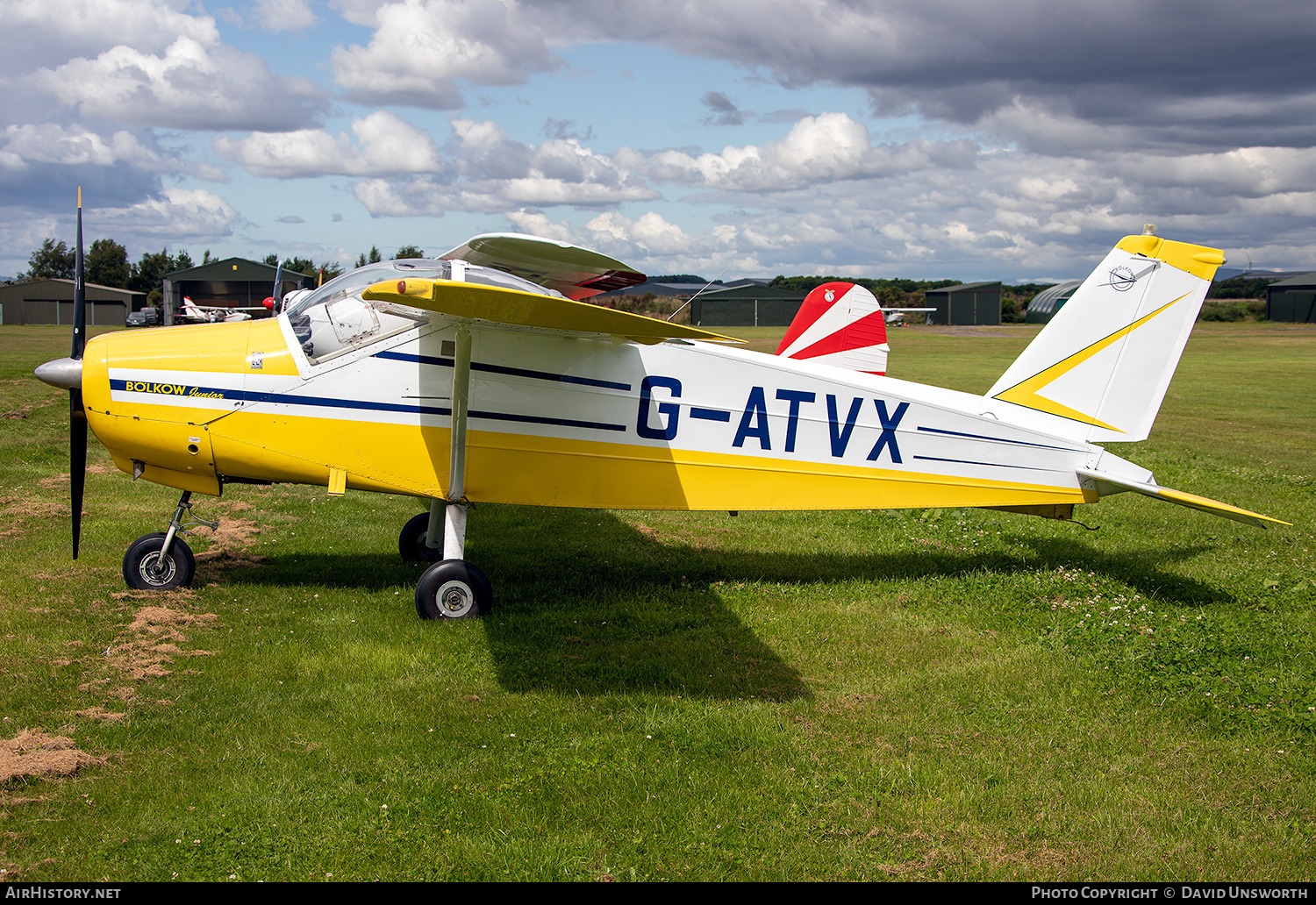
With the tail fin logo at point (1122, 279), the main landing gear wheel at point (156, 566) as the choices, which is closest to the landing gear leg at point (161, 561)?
the main landing gear wheel at point (156, 566)

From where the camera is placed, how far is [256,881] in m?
3.49

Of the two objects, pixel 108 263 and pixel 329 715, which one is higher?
pixel 108 263

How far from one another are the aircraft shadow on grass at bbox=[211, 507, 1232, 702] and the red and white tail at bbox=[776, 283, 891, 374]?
93.2 inches

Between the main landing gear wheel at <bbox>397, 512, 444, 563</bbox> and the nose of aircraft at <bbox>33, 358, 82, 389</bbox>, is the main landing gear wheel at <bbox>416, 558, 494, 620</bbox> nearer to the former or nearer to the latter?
the main landing gear wheel at <bbox>397, 512, 444, 563</bbox>

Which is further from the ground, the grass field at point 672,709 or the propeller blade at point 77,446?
the propeller blade at point 77,446

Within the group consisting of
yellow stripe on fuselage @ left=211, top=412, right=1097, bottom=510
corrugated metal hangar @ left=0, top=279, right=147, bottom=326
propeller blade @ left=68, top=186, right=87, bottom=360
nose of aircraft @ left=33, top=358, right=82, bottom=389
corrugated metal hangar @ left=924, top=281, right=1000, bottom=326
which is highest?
corrugated metal hangar @ left=924, top=281, right=1000, bottom=326

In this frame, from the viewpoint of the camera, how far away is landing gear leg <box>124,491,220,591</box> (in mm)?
6875

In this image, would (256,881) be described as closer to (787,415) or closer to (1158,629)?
(787,415)

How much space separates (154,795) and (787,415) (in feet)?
16.1

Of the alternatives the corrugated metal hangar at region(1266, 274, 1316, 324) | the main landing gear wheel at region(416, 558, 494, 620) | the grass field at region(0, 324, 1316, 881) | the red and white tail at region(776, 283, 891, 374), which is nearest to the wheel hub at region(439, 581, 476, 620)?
the main landing gear wheel at region(416, 558, 494, 620)

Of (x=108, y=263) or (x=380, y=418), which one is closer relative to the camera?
(x=380, y=418)

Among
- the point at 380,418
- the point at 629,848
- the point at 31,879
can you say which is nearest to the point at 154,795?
the point at 31,879

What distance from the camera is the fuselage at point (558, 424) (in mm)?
6414

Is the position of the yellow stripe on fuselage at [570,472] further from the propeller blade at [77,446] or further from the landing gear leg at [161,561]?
the propeller blade at [77,446]
